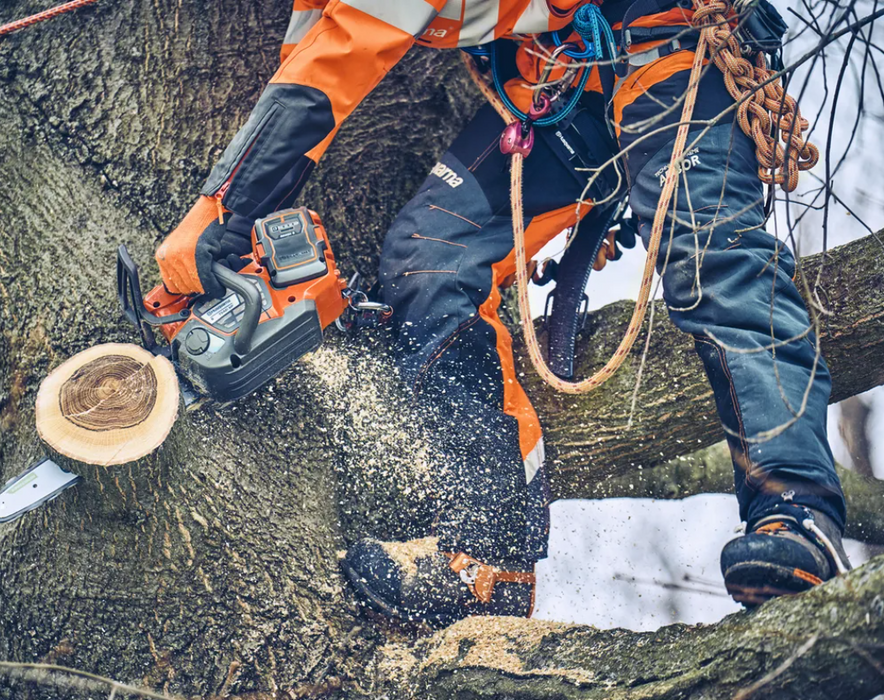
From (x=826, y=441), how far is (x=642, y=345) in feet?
2.49

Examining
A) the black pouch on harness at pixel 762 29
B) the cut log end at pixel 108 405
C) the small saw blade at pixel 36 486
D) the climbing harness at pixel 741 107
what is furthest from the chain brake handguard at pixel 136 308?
the black pouch on harness at pixel 762 29

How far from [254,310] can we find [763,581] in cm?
143

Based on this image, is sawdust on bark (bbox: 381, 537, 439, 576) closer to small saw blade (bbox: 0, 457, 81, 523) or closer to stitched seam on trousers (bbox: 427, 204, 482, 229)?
small saw blade (bbox: 0, 457, 81, 523)

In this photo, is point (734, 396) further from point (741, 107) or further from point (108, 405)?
point (108, 405)

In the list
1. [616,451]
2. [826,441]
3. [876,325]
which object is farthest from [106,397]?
[876,325]

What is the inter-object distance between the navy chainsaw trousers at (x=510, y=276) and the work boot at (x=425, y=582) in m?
0.06

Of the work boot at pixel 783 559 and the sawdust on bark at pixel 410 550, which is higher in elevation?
the work boot at pixel 783 559

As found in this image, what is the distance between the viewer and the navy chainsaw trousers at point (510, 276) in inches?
80.2

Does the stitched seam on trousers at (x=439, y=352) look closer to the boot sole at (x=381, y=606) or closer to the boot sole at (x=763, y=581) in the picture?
the boot sole at (x=381, y=606)

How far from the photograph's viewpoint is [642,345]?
2703 mm

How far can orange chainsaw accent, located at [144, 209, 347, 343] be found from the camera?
2.44m

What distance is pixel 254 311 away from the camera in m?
2.37

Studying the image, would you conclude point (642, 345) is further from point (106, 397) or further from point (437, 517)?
point (106, 397)

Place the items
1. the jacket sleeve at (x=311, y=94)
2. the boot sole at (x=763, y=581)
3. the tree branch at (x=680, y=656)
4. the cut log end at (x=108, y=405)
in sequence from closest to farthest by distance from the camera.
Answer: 1. the tree branch at (x=680, y=656)
2. the boot sole at (x=763, y=581)
3. the cut log end at (x=108, y=405)
4. the jacket sleeve at (x=311, y=94)
